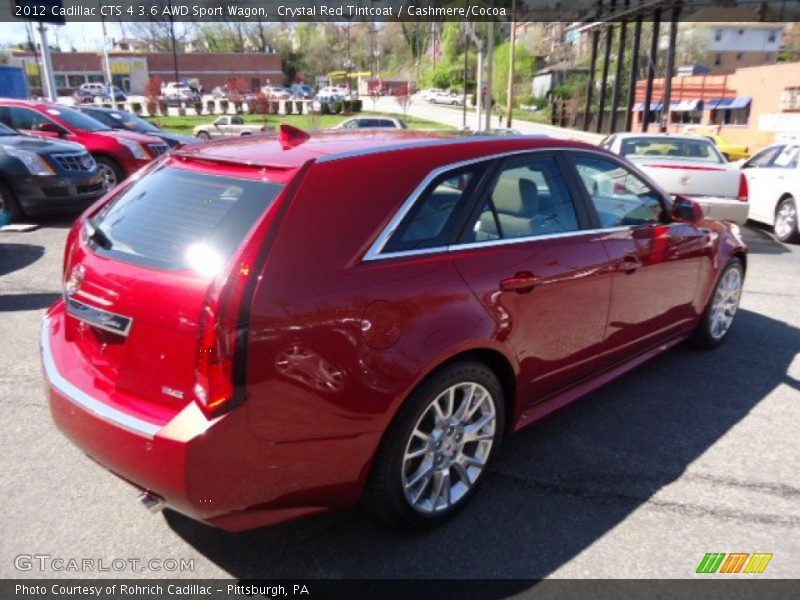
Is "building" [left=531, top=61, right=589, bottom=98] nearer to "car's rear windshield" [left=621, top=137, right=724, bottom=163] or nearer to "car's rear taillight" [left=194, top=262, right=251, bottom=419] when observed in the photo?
"car's rear windshield" [left=621, top=137, right=724, bottom=163]

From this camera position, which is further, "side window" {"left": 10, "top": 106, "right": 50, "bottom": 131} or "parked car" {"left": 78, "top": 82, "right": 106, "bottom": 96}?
"parked car" {"left": 78, "top": 82, "right": 106, "bottom": 96}

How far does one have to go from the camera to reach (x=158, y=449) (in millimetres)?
2186

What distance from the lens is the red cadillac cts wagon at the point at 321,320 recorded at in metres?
2.20

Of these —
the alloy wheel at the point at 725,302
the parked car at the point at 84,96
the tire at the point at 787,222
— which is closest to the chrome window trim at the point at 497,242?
the alloy wheel at the point at 725,302

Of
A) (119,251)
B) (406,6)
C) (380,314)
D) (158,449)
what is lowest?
(158,449)

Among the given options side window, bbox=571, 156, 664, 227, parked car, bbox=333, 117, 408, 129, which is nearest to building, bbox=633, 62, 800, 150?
parked car, bbox=333, 117, 408, 129

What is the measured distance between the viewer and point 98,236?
9.10ft

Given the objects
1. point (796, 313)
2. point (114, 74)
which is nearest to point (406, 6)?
point (114, 74)

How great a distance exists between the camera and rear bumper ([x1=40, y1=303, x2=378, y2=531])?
2150 millimetres

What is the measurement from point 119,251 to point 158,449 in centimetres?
87

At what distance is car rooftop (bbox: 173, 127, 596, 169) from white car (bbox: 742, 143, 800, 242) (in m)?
8.07

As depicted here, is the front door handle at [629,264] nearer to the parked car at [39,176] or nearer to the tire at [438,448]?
the tire at [438,448]

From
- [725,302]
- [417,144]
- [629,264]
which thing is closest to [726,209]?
[725,302]

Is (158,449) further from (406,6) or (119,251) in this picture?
(406,6)
